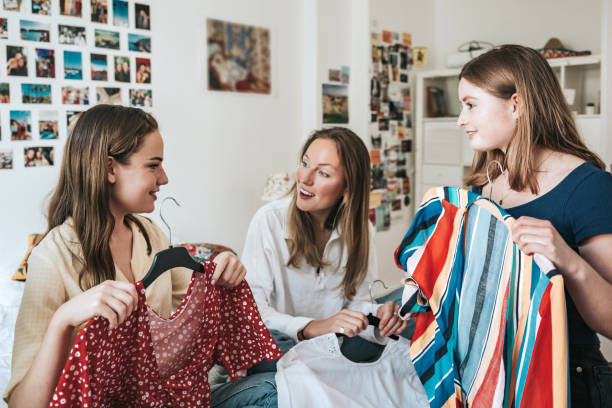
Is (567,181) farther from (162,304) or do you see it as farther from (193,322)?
(162,304)

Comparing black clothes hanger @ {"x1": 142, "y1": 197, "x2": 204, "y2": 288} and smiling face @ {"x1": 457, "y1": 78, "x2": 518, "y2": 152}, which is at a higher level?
smiling face @ {"x1": 457, "y1": 78, "x2": 518, "y2": 152}

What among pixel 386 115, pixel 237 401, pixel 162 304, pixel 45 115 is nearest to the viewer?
pixel 237 401

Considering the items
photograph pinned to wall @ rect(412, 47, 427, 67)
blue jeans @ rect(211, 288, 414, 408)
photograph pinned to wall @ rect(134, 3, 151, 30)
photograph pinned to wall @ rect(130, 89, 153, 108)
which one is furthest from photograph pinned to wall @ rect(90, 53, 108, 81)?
photograph pinned to wall @ rect(412, 47, 427, 67)

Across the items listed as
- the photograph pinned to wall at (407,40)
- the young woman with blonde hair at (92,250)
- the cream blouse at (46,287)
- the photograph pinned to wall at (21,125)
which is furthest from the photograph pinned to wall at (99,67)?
the photograph pinned to wall at (407,40)

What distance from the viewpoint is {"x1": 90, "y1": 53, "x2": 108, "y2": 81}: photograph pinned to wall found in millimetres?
2963

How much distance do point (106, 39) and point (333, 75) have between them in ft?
5.58

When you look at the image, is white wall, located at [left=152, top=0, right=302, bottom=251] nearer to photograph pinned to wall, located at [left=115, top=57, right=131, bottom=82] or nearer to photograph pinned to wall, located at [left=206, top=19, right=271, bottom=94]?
photograph pinned to wall, located at [left=206, top=19, right=271, bottom=94]

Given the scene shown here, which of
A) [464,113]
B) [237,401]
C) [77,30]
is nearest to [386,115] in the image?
[77,30]

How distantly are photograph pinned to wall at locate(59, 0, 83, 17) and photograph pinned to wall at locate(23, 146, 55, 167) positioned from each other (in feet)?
2.28

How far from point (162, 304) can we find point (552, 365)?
995 mm

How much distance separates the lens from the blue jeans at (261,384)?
4.65 ft

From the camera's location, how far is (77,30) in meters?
2.89

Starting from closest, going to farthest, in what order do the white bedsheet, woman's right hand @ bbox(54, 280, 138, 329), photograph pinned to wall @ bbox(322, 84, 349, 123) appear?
woman's right hand @ bbox(54, 280, 138, 329) < the white bedsheet < photograph pinned to wall @ bbox(322, 84, 349, 123)

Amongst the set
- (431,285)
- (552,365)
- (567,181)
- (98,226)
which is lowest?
(552,365)
